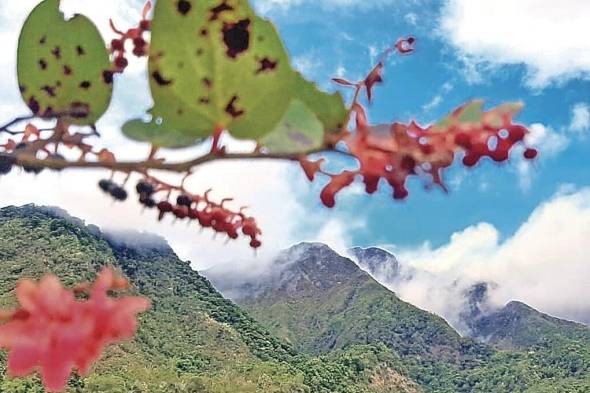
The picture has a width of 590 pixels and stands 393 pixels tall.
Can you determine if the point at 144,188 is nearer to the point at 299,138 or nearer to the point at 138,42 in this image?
the point at 138,42

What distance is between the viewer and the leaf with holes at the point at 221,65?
602mm

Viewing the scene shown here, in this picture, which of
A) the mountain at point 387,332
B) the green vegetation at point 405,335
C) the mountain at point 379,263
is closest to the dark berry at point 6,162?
the green vegetation at point 405,335

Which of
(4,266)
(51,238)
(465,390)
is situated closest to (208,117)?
(4,266)

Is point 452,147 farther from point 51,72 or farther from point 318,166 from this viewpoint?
point 51,72

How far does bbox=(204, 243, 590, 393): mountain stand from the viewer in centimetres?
9331

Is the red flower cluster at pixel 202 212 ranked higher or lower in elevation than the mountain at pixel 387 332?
higher

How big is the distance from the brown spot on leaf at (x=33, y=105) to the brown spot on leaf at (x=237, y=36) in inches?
12.6

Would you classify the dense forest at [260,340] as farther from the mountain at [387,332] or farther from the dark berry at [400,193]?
the dark berry at [400,193]

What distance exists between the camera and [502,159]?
27.7 inches

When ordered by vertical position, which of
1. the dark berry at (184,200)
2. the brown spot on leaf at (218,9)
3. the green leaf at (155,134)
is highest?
the brown spot on leaf at (218,9)

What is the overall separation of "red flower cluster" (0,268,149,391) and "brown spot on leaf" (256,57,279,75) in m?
0.26

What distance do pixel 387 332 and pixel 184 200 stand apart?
10212 cm

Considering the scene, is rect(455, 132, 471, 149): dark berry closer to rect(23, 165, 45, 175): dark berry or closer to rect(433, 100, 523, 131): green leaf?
rect(433, 100, 523, 131): green leaf

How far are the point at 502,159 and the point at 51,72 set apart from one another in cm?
47
